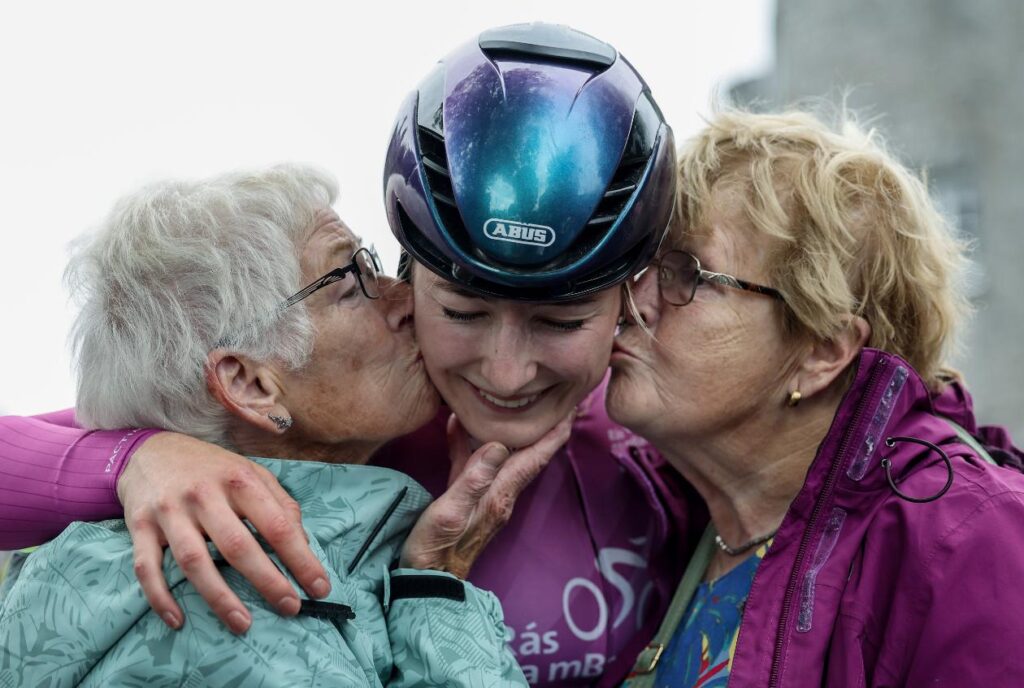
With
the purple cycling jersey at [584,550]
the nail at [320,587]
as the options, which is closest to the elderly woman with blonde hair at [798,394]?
the purple cycling jersey at [584,550]

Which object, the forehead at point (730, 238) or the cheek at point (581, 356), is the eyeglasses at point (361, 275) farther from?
the forehead at point (730, 238)

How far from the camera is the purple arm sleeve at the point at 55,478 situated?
287 centimetres

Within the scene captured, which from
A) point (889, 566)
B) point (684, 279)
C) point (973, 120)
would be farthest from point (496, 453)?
point (973, 120)

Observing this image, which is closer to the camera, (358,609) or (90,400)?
(358,609)

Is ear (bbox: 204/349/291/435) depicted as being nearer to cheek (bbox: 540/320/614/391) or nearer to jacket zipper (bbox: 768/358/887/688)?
cheek (bbox: 540/320/614/391)

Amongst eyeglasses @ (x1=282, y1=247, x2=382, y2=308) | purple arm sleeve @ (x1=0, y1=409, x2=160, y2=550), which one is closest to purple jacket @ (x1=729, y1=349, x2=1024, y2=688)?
eyeglasses @ (x1=282, y1=247, x2=382, y2=308)

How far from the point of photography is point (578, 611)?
3375 millimetres

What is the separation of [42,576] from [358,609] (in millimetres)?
774

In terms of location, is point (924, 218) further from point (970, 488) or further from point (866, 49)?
point (866, 49)

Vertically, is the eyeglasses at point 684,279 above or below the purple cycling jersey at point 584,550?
above

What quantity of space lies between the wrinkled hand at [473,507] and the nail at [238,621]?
69cm

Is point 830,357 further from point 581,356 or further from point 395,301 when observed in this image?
point 395,301

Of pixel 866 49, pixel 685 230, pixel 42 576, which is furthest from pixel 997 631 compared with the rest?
pixel 866 49

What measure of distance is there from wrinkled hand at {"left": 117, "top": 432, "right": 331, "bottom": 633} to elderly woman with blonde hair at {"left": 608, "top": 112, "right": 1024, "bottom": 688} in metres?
1.25
